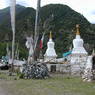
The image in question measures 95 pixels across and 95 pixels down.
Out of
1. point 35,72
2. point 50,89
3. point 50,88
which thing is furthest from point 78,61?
point 50,89

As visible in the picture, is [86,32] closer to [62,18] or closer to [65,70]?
[62,18]

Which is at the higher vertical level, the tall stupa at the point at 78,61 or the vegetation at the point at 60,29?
the vegetation at the point at 60,29

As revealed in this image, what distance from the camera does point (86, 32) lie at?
103m

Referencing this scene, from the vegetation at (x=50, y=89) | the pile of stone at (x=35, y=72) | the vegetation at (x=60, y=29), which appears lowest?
the vegetation at (x=50, y=89)

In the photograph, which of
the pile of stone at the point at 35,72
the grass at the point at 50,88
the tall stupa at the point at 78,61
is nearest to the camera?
the grass at the point at 50,88

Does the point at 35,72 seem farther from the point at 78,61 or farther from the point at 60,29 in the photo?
the point at 60,29

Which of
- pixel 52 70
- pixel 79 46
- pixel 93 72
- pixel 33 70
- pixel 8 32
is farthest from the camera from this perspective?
pixel 8 32

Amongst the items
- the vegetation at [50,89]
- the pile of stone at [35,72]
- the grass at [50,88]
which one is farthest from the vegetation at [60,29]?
the vegetation at [50,89]

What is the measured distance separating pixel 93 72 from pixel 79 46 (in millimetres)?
17830

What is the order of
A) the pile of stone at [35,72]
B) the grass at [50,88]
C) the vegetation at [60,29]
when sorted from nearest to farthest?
the grass at [50,88], the pile of stone at [35,72], the vegetation at [60,29]

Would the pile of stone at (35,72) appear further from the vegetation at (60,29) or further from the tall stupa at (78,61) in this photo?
the vegetation at (60,29)

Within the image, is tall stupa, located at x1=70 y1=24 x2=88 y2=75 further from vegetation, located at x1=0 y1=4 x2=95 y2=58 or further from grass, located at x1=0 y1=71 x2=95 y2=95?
vegetation, located at x1=0 y1=4 x2=95 y2=58

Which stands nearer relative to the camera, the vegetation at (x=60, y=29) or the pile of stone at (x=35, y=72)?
the pile of stone at (x=35, y=72)

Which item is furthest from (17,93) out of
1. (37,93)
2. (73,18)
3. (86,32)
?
(73,18)
